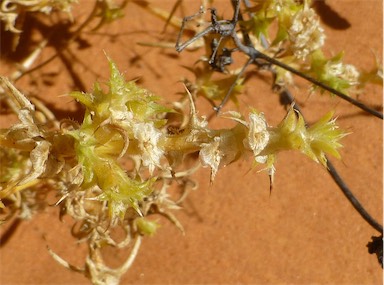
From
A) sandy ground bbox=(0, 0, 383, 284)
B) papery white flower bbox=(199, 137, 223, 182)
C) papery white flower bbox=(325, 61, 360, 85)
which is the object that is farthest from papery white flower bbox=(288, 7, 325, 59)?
papery white flower bbox=(199, 137, 223, 182)

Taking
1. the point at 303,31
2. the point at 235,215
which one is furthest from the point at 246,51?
the point at 235,215

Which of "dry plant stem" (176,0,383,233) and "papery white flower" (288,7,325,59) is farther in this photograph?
"papery white flower" (288,7,325,59)

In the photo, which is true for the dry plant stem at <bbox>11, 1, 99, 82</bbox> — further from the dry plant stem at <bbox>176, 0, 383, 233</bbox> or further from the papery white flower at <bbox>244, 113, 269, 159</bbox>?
the papery white flower at <bbox>244, 113, 269, 159</bbox>

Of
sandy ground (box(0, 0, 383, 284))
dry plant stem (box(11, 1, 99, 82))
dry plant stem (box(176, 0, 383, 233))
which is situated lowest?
sandy ground (box(0, 0, 383, 284))

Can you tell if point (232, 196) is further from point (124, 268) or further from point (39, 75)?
point (39, 75)

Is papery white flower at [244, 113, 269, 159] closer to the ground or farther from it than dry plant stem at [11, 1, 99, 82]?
farther from it

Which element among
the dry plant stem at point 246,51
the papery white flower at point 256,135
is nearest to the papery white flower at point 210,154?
the papery white flower at point 256,135
